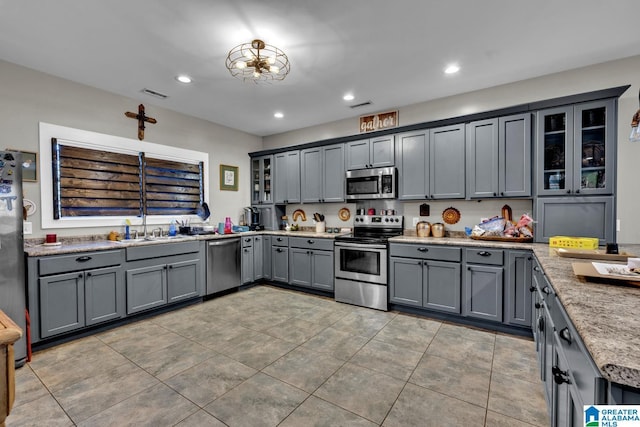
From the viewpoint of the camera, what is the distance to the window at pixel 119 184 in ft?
A: 10.8

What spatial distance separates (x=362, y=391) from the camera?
2053 millimetres

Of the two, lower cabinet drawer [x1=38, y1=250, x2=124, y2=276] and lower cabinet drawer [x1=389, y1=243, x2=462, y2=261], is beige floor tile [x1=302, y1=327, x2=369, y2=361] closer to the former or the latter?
lower cabinet drawer [x1=389, y1=243, x2=462, y2=261]

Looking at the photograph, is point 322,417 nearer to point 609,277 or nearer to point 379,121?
point 609,277

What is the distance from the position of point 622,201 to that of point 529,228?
80 centimetres

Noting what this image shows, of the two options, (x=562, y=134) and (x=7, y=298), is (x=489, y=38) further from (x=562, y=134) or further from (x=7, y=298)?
(x=7, y=298)

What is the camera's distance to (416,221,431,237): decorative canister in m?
3.88

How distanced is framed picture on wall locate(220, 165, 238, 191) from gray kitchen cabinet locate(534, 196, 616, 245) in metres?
4.47

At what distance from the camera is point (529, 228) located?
3.20 meters

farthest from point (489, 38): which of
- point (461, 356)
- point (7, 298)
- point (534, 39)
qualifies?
point (7, 298)

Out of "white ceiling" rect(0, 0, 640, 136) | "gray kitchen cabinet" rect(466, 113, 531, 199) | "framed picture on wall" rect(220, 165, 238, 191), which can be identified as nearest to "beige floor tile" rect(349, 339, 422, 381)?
"gray kitchen cabinet" rect(466, 113, 531, 199)

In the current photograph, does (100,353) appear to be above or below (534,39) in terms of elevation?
below

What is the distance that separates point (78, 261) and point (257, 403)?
2304mm

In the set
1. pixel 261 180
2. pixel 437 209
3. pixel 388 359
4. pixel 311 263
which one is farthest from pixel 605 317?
pixel 261 180

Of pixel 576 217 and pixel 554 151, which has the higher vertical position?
pixel 554 151
